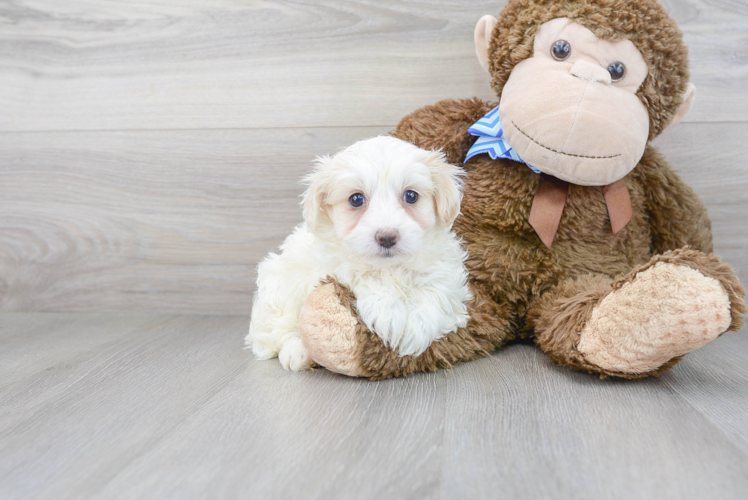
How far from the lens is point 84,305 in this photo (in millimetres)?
1336

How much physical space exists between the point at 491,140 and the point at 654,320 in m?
0.38

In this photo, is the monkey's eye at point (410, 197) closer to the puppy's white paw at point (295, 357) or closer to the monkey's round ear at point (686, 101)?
the puppy's white paw at point (295, 357)

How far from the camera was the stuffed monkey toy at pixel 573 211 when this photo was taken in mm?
722

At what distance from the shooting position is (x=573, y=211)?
93 centimetres

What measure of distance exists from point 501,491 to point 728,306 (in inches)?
14.8

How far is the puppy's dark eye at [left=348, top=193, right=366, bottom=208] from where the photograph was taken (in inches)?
31.1

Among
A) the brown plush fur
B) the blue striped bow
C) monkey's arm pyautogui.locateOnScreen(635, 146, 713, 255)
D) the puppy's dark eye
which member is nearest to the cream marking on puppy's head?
the puppy's dark eye

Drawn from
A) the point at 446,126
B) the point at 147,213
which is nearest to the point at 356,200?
the point at 446,126

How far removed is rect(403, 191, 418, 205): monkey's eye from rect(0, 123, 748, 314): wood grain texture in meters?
0.43

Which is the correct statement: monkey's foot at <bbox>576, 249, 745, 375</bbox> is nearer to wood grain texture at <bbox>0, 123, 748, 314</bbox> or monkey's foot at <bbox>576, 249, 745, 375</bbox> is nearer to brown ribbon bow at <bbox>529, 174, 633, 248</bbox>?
brown ribbon bow at <bbox>529, 174, 633, 248</bbox>

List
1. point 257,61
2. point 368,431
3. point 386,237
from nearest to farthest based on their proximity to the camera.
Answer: point 368,431
point 386,237
point 257,61

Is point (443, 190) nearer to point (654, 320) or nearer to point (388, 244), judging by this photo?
point (388, 244)

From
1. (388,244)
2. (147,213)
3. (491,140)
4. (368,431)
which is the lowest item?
(147,213)

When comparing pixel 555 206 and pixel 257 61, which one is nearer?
pixel 555 206
